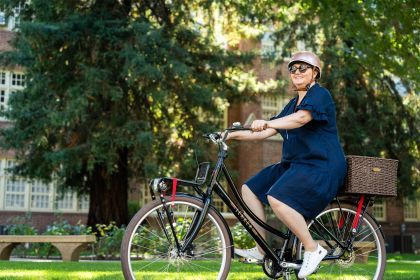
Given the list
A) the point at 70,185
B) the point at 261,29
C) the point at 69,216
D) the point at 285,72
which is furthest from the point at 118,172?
the point at 285,72

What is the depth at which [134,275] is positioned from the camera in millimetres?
4754

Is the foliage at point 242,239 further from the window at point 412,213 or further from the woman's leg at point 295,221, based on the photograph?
the window at point 412,213

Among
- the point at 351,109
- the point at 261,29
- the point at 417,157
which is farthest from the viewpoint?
the point at 417,157

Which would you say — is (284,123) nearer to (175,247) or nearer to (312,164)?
(312,164)

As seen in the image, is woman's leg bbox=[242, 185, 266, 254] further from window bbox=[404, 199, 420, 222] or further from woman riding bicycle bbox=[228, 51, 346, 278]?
window bbox=[404, 199, 420, 222]

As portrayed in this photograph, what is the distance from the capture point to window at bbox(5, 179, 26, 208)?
28266 millimetres

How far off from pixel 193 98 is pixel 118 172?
3.43 m

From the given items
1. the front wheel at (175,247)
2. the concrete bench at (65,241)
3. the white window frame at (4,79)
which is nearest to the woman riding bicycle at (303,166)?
the front wheel at (175,247)

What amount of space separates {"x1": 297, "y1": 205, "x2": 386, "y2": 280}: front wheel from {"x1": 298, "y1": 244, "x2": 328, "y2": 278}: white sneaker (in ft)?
1.17

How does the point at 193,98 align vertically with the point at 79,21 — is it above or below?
below

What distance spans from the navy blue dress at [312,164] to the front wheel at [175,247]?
51 centimetres

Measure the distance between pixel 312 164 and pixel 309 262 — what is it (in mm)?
708

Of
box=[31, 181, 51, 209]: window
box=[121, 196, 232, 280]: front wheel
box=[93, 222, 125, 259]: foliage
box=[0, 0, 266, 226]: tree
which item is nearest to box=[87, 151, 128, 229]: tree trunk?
box=[0, 0, 266, 226]: tree

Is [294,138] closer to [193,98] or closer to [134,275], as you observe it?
[134,275]
